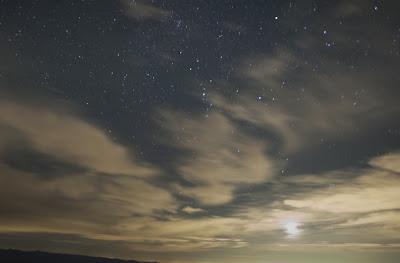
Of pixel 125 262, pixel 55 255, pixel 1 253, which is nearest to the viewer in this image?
pixel 1 253

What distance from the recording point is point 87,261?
119m

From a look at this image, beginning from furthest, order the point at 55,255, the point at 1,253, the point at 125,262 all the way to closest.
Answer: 1. the point at 125,262
2. the point at 55,255
3. the point at 1,253

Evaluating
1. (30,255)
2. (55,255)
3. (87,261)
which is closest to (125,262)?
(87,261)

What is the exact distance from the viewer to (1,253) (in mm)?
102625

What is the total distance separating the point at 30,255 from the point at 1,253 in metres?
9.00

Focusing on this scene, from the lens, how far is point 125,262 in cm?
12912

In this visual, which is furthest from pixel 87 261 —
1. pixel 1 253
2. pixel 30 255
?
pixel 1 253

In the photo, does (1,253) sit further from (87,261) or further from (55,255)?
(87,261)

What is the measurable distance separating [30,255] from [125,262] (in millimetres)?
38184

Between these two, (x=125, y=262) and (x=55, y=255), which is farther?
(x=125, y=262)

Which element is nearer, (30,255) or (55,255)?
(30,255)

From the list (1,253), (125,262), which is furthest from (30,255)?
(125,262)

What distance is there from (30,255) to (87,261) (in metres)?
21.1

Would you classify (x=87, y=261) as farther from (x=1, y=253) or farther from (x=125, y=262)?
(x=1, y=253)
